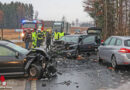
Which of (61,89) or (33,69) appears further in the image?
(33,69)

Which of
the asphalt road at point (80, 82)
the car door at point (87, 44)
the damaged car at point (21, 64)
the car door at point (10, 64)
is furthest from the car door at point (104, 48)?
the car door at point (10, 64)

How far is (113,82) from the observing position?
8.47 metres

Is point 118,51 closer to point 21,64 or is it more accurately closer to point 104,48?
point 104,48

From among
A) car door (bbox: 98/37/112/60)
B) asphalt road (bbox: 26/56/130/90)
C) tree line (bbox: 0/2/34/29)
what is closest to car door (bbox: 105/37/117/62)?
car door (bbox: 98/37/112/60)

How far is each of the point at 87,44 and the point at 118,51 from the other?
6.67m

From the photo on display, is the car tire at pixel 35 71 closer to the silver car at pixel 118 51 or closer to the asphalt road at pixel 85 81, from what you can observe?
the asphalt road at pixel 85 81

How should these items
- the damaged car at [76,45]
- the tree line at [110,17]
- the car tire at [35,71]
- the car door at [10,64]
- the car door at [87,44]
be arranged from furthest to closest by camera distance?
1. the tree line at [110,17]
2. the car door at [87,44]
3. the damaged car at [76,45]
4. the car tire at [35,71]
5. the car door at [10,64]

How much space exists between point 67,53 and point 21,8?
427 ft

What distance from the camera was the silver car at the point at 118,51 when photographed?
10523 mm

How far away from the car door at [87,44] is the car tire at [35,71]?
8.03 m

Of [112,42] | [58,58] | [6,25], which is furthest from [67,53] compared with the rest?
[6,25]

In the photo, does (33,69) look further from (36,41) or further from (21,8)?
(21,8)

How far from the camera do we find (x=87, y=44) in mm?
17484

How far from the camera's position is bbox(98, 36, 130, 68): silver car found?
10.5 m
